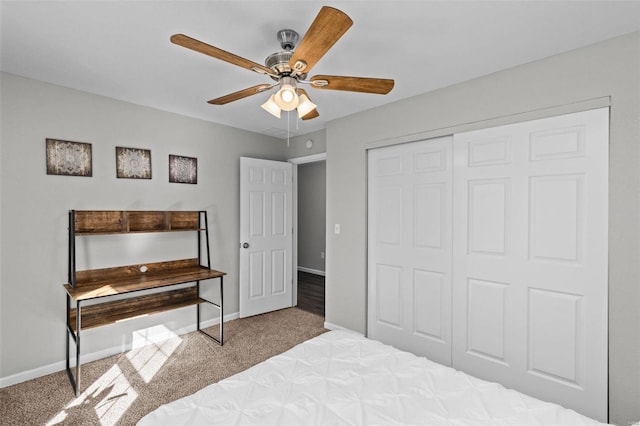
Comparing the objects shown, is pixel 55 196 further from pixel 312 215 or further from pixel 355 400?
pixel 312 215

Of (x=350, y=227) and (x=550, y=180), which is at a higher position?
(x=550, y=180)

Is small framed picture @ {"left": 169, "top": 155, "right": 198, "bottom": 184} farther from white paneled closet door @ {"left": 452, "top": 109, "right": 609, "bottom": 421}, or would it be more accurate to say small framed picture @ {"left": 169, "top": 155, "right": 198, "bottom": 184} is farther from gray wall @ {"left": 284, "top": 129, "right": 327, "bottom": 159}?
white paneled closet door @ {"left": 452, "top": 109, "right": 609, "bottom": 421}

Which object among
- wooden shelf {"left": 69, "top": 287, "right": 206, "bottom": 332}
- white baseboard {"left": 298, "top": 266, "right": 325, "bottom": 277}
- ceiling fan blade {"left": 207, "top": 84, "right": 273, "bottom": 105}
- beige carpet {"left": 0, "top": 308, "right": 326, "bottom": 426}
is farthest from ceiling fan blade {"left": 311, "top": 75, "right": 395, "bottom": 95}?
white baseboard {"left": 298, "top": 266, "right": 325, "bottom": 277}

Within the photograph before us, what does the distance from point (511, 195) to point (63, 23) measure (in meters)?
3.19

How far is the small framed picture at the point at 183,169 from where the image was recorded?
11.3 ft

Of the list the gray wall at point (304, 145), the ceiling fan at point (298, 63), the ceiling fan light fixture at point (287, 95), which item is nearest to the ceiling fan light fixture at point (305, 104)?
the ceiling fan at point (298, 63)

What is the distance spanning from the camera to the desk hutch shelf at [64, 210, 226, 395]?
101 inches

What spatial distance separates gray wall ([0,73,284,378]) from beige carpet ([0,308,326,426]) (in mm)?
259

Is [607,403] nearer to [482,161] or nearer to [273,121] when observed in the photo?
[482,161]

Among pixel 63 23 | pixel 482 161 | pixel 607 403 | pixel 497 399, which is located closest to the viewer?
pixel 497 399

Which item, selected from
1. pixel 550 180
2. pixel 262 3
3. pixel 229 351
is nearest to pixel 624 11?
pixel 550 180

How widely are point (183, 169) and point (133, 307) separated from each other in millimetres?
1549

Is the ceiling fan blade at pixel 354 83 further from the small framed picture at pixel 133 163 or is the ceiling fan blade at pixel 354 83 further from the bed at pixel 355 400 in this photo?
the small framed picture at pixel 133 163

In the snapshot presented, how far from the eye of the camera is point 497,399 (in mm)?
1357
